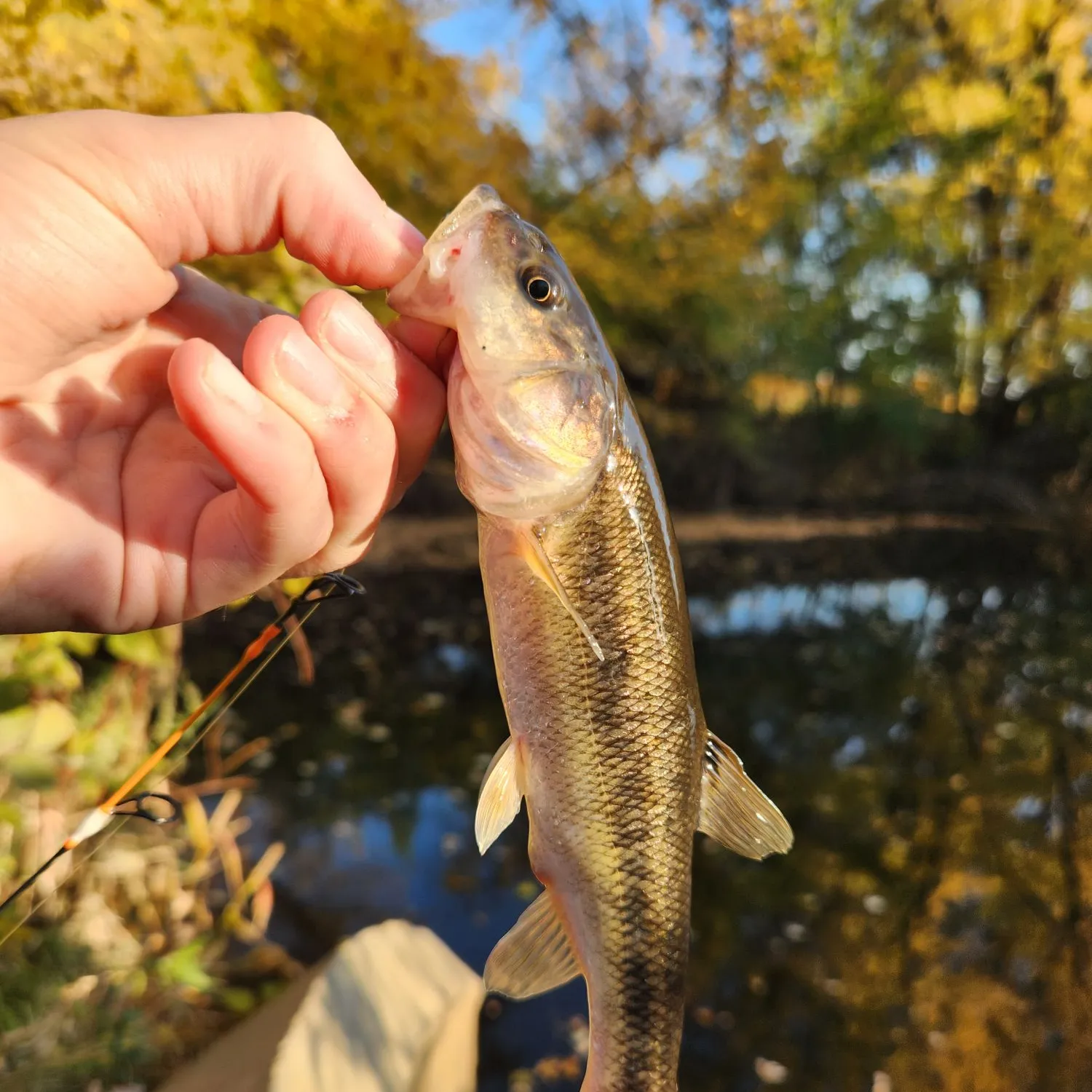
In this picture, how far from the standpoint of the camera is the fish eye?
1.75m

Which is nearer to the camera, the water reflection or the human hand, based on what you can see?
the human hand

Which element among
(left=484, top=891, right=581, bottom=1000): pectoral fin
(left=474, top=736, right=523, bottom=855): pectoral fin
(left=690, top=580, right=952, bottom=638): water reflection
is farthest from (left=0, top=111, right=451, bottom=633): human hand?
(left=690, top=580, right=952, bottom=638): water reflection

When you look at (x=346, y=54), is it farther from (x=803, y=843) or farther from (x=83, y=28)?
(x=803, y=843)

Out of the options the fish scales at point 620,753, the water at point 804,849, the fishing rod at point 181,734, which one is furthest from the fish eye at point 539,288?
the water at point 804,849

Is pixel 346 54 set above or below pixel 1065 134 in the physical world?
below

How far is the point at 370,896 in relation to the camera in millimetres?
5164

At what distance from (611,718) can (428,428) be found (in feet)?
2.70

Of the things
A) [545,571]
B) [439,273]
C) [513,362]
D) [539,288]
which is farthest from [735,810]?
[439,273]

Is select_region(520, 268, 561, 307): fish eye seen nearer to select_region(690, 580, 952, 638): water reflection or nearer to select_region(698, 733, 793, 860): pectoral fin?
select_region(698, 733, 793, 860): pectoral fin

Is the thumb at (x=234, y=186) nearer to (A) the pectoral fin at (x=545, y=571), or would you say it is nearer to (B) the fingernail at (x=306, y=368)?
(B) the fingernail at (x=306, y=368)

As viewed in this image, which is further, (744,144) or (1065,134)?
(1065,134)

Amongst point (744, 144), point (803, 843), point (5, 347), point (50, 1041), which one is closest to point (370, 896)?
point (50, 1041)

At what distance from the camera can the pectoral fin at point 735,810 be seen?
194 cm

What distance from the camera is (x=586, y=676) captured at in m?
1.83
